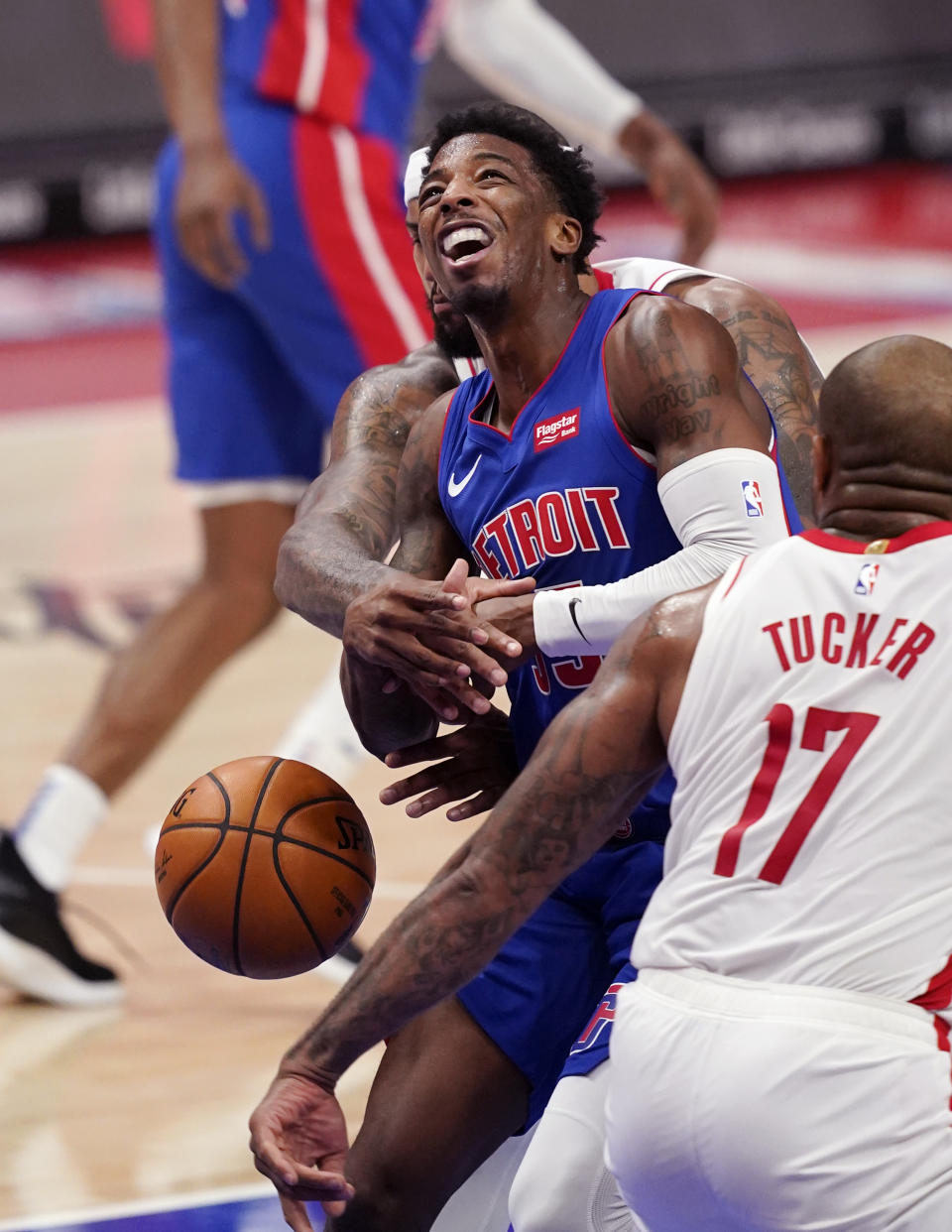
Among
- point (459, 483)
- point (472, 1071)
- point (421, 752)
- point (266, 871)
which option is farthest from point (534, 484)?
point (472, 1071)

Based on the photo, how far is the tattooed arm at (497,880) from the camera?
2.65 m

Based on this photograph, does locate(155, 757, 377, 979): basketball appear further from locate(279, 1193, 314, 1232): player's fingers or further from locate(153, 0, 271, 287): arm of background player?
locate(153, 0, 271, 287): arm of background player

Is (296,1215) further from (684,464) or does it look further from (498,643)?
(684,464)

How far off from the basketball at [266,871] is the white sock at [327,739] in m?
1.76

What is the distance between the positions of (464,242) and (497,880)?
1.21 meters

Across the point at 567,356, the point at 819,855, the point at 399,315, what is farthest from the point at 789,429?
the point at 399,315

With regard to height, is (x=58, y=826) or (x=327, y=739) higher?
(x=327, y=739)

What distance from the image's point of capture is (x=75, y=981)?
5254 millimetres

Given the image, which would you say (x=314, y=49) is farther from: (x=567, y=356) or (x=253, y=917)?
(x=253, y=917)

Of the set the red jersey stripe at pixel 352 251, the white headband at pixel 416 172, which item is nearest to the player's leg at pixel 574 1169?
the white headband at pixel 416 172

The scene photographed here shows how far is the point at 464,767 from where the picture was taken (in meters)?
3.63

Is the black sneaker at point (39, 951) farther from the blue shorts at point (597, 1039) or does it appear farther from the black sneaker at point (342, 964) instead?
the blue shorts at point (597, 1039)

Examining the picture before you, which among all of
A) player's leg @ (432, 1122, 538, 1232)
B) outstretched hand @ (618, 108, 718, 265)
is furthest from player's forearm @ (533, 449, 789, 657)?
outstretched hand @ (618, 108, 718, 265)

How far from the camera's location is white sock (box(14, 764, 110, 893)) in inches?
209
